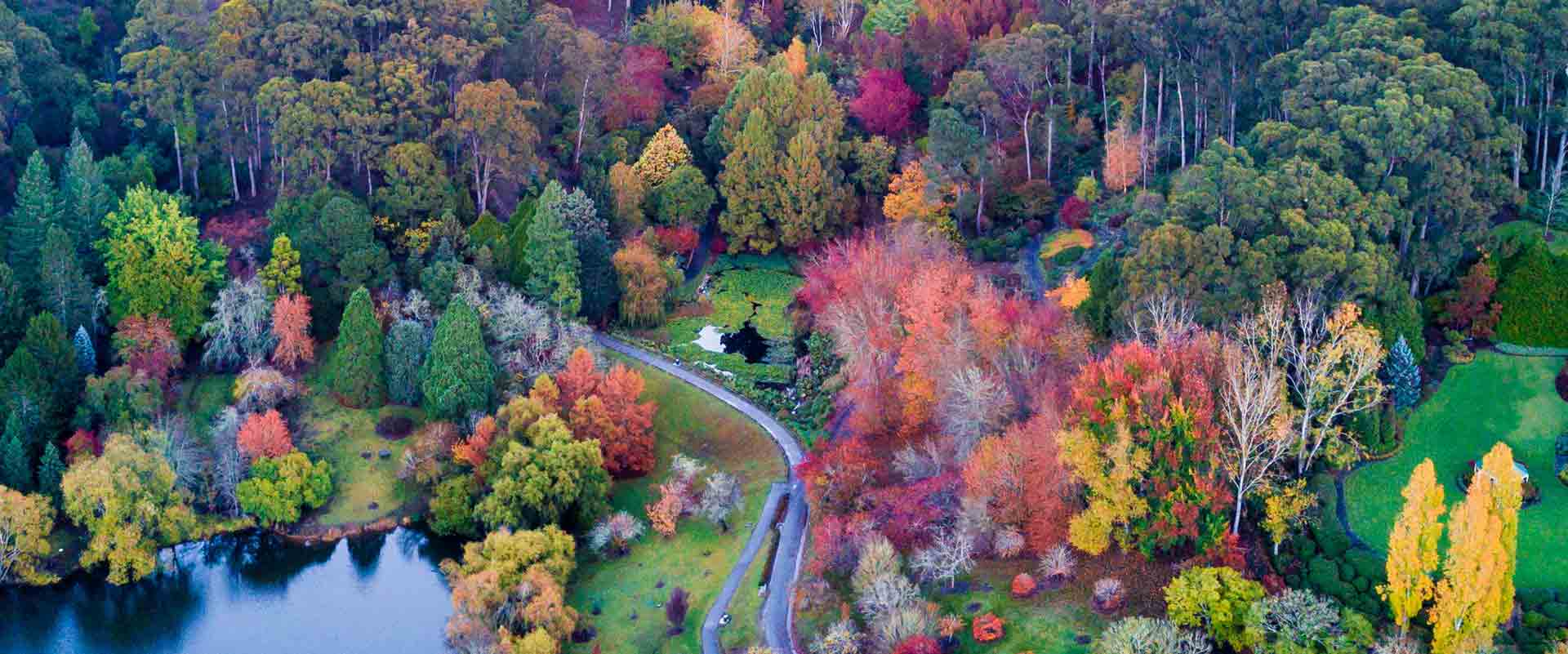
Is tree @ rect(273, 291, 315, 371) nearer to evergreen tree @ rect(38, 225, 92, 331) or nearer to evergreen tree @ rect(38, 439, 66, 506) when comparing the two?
evergreen tree @ rect(38, 225, 92, 331)

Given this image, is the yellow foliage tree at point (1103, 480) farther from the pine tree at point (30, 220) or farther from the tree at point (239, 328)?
the pine tree at point (30, 220)

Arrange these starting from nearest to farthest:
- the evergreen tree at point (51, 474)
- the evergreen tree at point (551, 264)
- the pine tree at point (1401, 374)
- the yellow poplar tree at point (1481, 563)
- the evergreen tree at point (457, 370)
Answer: the yellow poplar tree at point (1481, 563), the pine tree at point (1401, 374), the evergreen tree at point (51, 474), the evergreen tree at point (457, 370), the evergreen tree at point (551, 264)

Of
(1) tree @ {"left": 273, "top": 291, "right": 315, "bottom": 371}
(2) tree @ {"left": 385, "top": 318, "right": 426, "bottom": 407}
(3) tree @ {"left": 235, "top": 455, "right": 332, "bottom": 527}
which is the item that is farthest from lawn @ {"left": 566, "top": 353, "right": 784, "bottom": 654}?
(1) tree @ {"left": 273, "top": 291, "right": 315, "bottom": 371}

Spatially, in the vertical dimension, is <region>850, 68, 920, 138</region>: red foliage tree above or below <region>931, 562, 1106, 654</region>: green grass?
above

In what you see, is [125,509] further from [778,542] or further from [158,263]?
[778,542]

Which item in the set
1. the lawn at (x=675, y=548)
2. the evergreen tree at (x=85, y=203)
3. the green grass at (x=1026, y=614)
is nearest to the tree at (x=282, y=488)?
the lawn at (x=675, y=548)

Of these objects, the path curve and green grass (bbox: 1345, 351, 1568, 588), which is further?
the path curve

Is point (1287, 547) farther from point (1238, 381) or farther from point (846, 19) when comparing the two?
point (846, 19)
